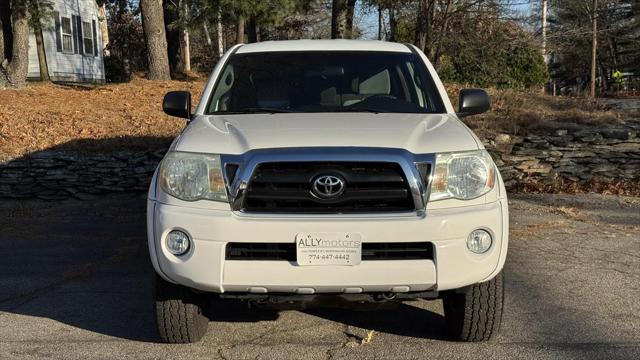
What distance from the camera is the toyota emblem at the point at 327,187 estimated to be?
12.0 ft

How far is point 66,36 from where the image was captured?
26.5m

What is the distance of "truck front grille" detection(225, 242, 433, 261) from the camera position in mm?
3637

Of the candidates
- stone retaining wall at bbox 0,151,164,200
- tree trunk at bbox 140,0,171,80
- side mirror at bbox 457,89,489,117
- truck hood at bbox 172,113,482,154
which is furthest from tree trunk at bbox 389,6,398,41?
truck hood at bbox 172,113,482,154

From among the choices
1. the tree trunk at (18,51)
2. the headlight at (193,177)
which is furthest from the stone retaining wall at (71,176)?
the headlight at (193,177)

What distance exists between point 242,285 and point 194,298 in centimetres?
Result: 54

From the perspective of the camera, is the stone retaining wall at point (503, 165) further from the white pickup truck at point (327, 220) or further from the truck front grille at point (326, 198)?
the truck front grille at point (326, 198)

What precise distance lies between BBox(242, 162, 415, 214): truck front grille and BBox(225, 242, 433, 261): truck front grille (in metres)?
0.19

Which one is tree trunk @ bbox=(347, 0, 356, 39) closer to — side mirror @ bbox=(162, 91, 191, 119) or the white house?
the white house

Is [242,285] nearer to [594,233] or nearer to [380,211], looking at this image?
[380,211]

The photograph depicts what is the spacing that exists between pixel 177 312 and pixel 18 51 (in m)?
11.9

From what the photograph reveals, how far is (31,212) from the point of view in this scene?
8984 mm

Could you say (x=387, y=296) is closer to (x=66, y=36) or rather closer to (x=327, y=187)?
(x=327, y=187)

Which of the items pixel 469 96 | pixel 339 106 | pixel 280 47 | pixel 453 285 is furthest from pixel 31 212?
pixel 453 285

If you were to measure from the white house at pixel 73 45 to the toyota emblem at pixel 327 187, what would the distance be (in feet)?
74.2
